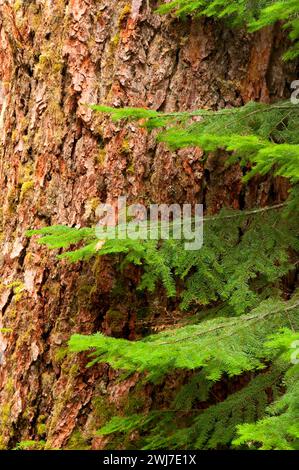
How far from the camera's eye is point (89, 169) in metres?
3.66

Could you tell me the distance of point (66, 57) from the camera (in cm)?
376

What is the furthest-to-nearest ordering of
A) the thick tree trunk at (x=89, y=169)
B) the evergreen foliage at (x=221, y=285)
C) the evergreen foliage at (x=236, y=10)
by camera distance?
the thick tree trunk at (x=89, y=169) → the evergreen foliage at (x=236, y=10) → the evergreen foliage at (x=221, y=285)

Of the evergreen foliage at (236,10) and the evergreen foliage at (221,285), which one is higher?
the evergreen foliage at (236,10)

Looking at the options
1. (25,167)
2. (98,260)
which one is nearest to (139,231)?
(98,260)

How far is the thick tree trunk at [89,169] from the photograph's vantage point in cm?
356

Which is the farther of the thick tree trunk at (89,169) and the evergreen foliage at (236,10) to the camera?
the thick tree trunk at (89,169)

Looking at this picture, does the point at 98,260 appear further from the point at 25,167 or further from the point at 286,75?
the point at 286,75

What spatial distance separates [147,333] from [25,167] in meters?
1.26

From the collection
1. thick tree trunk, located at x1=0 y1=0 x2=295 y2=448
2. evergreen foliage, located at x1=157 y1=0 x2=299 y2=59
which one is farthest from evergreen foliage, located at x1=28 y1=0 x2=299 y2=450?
thick tree trunk, located at x1=0 y1=0 x2=295 y2=448

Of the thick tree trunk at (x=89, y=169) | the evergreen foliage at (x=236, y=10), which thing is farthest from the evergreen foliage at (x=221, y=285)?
the thick tree trunk at (x=89, y=169)

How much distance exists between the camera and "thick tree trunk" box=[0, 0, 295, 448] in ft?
11.7

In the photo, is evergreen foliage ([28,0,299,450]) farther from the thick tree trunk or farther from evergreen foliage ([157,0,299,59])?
the thick tree trunk

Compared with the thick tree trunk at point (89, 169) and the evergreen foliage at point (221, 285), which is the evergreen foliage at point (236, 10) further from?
the thick tree trunk at point (89, 169)

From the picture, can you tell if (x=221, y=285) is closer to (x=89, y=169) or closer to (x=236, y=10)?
(x=89, y=169)
